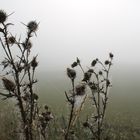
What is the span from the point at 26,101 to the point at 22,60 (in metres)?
0.59

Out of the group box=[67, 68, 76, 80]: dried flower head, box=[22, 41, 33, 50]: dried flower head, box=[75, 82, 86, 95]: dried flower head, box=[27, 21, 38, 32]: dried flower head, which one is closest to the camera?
box=[75, 82, 86, 95]: dried flower head

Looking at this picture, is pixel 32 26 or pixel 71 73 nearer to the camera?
pixel 71 73

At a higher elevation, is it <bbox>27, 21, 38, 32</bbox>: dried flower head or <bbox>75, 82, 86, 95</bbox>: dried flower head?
<bbox>27, 21, 38, 32</bbox>: dried flower head

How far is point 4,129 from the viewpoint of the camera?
1352 cm

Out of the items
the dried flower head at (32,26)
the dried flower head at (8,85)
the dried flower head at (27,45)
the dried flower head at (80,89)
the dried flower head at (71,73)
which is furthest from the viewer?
the dried flower head at (32,26)

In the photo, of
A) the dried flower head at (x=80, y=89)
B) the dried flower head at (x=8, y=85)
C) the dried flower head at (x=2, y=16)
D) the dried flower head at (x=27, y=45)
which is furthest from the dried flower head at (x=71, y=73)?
the dried flower head at (x=2, y=16)

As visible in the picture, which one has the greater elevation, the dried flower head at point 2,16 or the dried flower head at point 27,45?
the dried flower head at point 2,16

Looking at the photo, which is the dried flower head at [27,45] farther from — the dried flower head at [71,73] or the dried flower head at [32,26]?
the dried flower head at [71,73]

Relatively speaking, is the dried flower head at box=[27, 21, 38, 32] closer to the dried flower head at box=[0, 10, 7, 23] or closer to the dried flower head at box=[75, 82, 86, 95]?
the dried flower head at box=[0, 10, 7, 23]

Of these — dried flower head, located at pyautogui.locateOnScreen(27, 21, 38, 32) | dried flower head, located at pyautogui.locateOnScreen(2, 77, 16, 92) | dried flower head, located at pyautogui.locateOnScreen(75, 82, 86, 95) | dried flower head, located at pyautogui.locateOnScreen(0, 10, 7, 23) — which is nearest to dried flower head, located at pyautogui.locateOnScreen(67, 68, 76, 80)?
dried flower head, located at pyautogui.locateOnScreen(75, 82, 86, 95)

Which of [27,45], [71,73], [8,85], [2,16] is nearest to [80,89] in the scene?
[71,73]

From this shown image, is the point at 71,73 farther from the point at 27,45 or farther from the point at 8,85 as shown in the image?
the point at 8,85

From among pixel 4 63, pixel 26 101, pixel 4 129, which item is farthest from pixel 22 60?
pixel 4 129

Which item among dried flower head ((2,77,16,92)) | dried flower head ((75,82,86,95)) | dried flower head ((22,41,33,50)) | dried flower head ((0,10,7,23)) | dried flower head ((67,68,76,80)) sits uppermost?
dried flower head ((0,10,7,23))
